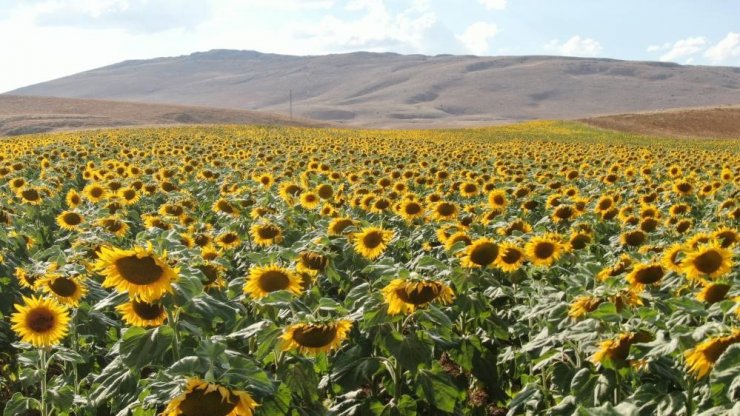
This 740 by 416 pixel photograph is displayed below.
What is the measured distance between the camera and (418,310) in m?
3.38

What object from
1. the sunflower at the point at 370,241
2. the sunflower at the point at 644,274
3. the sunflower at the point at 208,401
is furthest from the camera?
the sunflower at the point at 370,241

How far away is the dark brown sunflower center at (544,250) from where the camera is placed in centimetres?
512

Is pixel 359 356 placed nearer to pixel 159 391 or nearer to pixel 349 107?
pixel 159 391

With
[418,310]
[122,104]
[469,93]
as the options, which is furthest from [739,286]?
[469,93]

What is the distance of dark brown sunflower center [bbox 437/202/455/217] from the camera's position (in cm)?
721

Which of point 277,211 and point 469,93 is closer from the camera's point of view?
point 277,211

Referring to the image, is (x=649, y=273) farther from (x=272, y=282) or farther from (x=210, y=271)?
(x=210, y=271)

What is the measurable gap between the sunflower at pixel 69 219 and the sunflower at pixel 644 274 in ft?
18.2

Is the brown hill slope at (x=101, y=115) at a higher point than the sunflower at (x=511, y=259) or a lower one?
higher

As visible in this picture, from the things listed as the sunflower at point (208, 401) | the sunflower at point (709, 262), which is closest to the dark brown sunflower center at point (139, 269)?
the sunflower at point (208, 401)

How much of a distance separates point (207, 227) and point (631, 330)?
476 centimetres

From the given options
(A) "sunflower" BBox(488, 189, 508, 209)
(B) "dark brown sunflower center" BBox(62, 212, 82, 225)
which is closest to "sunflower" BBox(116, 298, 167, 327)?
(B) "dark brown sunflower center" BBox(62, 212, 82, 225)

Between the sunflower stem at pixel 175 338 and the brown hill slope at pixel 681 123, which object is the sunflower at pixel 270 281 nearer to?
the sunflower stem at pixel 175 338

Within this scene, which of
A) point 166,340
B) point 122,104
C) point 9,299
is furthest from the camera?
point 122,104
